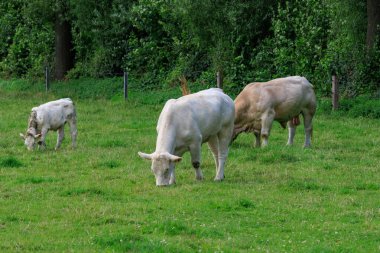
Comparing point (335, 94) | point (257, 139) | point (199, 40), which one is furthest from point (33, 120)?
point (199, 40)

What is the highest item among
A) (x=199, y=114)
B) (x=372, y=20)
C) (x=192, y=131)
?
(x=372, y=20)

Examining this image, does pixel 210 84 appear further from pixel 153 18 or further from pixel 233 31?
pixel 153 18

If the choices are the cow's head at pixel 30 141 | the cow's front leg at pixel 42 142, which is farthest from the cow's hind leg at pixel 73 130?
the cow's head at pixel 30 141

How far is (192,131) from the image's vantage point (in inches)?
665

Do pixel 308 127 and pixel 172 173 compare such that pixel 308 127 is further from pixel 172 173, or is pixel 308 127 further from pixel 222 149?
pixel 172 173

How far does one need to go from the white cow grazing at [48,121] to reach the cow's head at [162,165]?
617 centimetres

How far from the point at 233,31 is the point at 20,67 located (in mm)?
13962

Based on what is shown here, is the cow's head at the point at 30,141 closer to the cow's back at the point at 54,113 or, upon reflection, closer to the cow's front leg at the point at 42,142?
the cow's front leg at the point at 42,142

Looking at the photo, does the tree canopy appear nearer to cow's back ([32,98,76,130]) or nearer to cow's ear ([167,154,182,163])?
cow's back ([32,98,76,130])

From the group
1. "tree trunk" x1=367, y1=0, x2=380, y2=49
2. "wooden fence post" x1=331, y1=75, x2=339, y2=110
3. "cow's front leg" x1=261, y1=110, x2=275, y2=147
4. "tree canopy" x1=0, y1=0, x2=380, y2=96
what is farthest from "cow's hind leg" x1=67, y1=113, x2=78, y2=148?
"tree trunk" x1=367, y1=0, x2=380, y2=49

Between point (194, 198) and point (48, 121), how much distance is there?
322 inches

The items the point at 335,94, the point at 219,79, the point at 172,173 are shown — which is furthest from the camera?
the point at 219,79

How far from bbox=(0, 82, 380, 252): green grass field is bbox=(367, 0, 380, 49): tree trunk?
644cm

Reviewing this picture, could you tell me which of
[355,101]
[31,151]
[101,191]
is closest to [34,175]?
[101,191]
